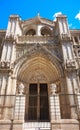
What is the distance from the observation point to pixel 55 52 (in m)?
15.5

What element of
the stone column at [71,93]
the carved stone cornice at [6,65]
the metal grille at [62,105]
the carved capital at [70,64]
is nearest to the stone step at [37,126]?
→ the metal grille at [62,105]

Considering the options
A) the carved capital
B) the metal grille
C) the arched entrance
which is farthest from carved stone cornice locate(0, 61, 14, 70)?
the carved capital

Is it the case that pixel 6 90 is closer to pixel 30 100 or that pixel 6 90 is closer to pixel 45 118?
pixel 30 100

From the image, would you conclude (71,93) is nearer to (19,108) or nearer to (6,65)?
(19,108)

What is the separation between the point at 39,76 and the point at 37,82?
0.71m

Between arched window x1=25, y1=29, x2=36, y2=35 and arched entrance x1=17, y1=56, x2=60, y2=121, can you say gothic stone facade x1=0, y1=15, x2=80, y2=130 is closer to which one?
arched entrance x1=17, y1=56, x2=60, y2=121

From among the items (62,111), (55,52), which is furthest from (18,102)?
(55,52)

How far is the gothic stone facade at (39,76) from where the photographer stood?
1147 cm

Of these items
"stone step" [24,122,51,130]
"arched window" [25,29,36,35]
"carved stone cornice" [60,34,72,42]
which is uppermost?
"arched window" [25,29,36,35]

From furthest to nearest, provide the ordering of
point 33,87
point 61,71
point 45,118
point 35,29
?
1. point 35,29
2. point 33,87
3. point 61,71
4. point 45,118

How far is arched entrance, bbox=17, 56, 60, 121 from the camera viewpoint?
519 inches

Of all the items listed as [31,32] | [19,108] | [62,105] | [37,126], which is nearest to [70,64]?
[62,105]

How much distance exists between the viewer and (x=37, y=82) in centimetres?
1515

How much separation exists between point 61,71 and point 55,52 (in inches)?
100
